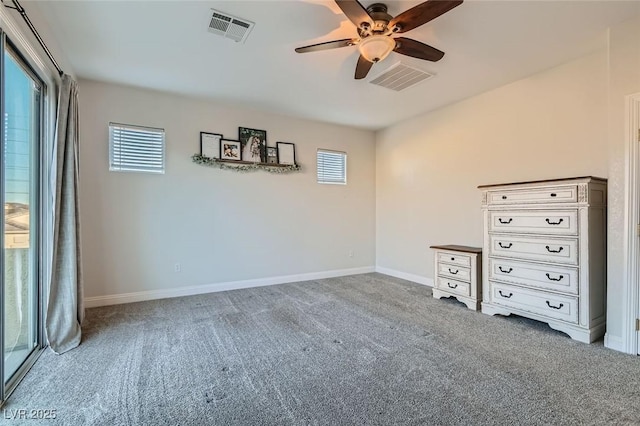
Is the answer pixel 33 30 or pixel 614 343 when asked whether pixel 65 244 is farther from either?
pixel 614 343

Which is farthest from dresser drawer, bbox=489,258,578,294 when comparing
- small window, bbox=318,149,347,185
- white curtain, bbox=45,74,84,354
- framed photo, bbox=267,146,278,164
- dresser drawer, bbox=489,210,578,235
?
white curtain, bbox=45,74,84,354

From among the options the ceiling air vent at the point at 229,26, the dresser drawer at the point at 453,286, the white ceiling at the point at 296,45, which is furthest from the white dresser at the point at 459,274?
the ceiling air vent at the point at 229,26

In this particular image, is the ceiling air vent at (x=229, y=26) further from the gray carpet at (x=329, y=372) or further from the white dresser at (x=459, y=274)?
the white dresser at (x=459, y=274)

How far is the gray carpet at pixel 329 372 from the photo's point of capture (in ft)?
5.58

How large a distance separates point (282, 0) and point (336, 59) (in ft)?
3.09

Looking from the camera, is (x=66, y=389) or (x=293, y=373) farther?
(x=293, y=373)

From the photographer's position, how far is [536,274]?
115 inches

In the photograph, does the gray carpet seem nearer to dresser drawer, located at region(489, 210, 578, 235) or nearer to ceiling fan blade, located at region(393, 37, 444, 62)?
dresser drawer, located at region(489, 210, 578, 235)

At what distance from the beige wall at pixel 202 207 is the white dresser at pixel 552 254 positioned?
2.68 meters

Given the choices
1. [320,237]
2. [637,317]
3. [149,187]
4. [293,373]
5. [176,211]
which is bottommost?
[293,373]

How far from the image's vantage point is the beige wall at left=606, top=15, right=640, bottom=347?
242cm

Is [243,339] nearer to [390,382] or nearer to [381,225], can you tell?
[390,382]

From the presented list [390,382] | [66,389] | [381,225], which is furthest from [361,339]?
[381,225]

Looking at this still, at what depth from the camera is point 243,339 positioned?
269cm
